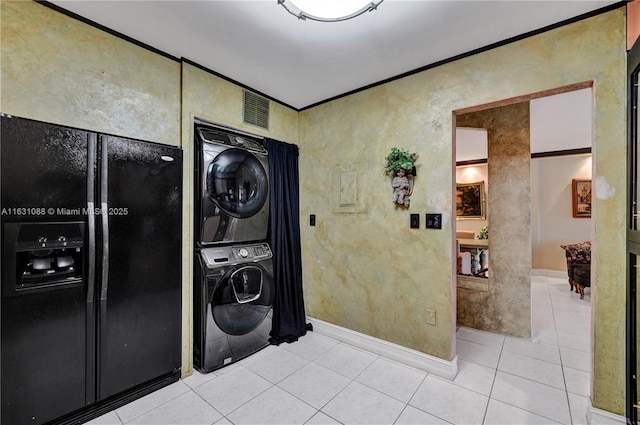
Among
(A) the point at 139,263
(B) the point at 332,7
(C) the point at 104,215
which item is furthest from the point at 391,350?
(B) the point at 332,7

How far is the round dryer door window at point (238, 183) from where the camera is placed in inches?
95.7

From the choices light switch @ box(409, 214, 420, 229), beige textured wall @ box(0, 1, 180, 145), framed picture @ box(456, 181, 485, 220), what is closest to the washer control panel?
beige textured wall @ box(0, 1, 180, 145)

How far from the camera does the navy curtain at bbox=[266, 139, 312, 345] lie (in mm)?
2904

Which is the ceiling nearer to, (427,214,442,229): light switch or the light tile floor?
(427,214,442,229): light switch

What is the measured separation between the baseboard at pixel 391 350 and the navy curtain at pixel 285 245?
0.87 feet

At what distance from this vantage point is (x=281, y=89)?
2.80 metres

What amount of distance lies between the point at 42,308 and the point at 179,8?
1.94m

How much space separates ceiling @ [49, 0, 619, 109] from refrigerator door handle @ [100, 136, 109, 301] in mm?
858

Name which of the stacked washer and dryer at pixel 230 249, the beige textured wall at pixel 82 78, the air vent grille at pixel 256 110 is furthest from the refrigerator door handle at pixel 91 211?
the air vent grille at pixel 256 110

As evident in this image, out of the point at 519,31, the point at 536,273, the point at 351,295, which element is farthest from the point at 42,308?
the point at 536,273

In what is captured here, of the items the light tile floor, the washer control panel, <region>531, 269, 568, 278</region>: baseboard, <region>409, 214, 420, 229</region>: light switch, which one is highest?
<region>409, 214, 420, 229</region>: light switch

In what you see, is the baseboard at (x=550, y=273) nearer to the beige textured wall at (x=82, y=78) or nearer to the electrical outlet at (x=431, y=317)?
the electrical outlet at (x=431, y=317)

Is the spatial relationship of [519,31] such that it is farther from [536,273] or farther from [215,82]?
[536,273]

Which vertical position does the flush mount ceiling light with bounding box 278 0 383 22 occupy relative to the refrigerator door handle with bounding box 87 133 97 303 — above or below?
above
